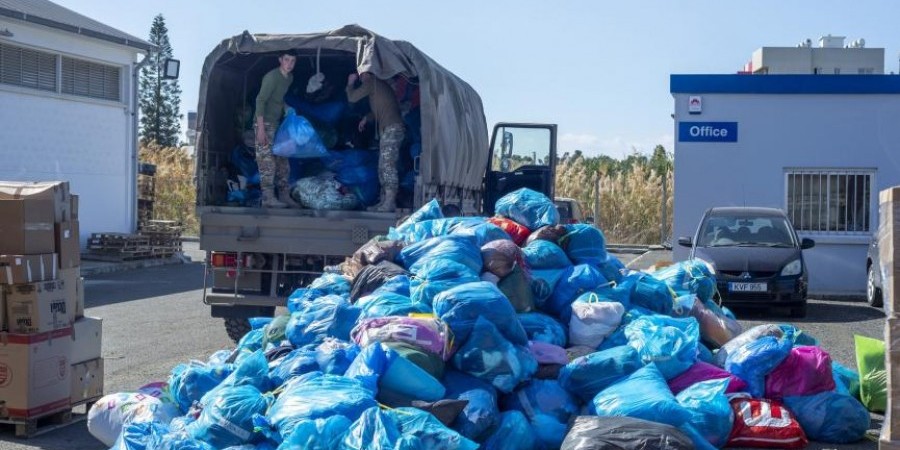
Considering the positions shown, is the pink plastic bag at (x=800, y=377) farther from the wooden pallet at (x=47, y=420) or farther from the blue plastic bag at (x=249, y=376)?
the wooden pallet at (x=47, y=420)

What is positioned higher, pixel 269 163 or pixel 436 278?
pixel 269 163

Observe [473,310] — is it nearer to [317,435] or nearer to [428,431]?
[428,431]

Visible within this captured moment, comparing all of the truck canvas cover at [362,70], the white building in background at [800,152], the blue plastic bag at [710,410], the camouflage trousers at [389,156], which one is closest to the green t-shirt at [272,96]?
the truck canvas cover at [362,70]

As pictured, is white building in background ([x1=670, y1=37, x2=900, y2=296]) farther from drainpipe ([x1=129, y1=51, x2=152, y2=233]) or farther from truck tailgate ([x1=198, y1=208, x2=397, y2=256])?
drainpipe ([x1=129, y1=51, x2=152, y2=233])

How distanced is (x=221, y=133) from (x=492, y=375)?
551 cm

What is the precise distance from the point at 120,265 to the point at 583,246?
13907mm

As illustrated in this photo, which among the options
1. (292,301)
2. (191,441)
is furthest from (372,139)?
(191,441)

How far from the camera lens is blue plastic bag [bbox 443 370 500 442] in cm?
602

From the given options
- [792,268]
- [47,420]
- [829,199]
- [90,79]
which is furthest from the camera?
[90,79]

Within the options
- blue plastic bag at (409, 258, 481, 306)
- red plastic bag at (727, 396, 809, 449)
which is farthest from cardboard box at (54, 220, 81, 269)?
red plastic bag at (727, 396, 809, 449)

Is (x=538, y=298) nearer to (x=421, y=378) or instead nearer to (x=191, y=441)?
(x=421, y=378)

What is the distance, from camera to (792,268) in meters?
13.7

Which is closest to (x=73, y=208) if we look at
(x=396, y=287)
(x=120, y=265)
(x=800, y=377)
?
(x=396, y=287)

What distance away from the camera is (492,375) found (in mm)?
6445
